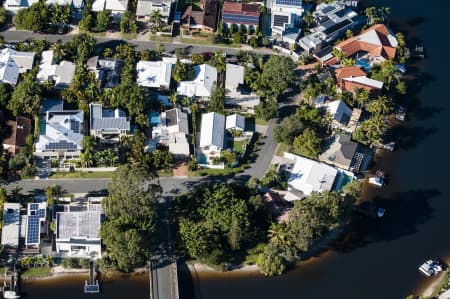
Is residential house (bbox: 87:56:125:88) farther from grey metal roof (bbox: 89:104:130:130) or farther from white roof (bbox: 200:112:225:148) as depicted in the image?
white roof (bbox: 200:112:225:148)

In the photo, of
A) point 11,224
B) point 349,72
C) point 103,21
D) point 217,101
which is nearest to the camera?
point 11,224

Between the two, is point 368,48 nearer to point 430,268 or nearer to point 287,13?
point 287,13

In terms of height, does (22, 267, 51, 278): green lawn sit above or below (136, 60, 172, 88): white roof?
below

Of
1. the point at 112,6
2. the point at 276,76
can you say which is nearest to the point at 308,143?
the point at 276,76

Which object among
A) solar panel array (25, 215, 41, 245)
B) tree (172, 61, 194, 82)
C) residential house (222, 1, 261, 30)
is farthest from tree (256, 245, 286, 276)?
residential house (222, 1, 261, 30)

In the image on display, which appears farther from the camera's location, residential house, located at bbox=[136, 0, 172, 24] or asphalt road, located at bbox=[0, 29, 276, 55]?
residential house, located at bbox=[136, 0, 172, 24]

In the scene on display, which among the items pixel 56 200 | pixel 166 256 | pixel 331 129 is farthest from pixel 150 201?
pixel 331 129
